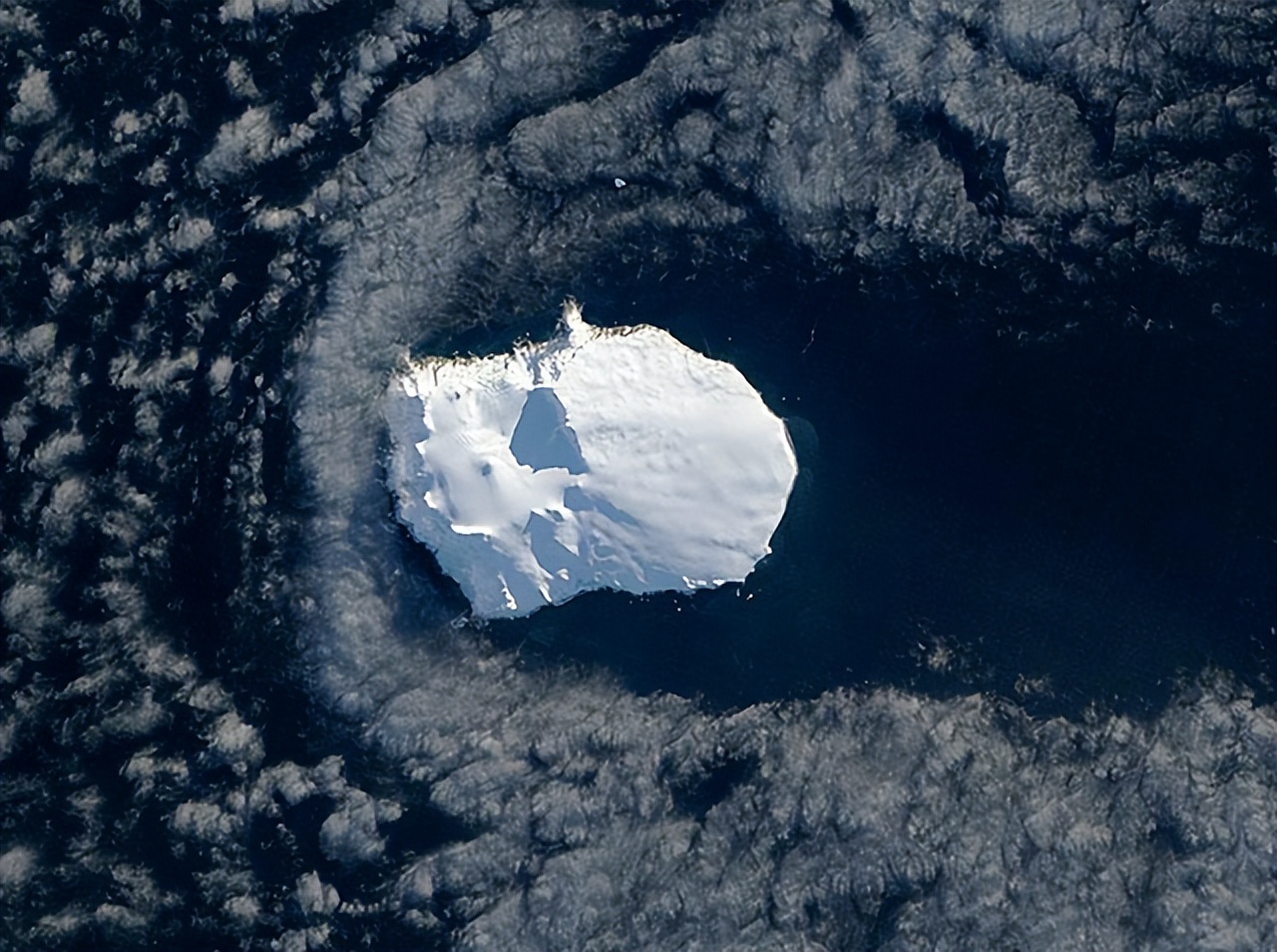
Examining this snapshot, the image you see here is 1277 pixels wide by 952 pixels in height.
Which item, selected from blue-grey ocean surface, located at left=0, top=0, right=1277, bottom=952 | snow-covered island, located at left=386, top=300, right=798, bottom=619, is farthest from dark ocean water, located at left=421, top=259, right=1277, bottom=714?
snow-covered island, located at left=386, top=300, right=798, bottom=619

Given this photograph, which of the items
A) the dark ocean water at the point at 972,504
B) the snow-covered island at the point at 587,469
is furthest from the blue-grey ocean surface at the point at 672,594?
the snow-covered island at the point at 587,469

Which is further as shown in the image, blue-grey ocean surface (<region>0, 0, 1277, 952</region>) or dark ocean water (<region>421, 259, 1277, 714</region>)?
dark ocean water (<region>421, 259, 1277, 714</region>)

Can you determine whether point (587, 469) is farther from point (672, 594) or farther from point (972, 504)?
point (972, 504)

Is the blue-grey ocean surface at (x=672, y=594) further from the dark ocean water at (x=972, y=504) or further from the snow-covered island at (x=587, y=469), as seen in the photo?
the snow-covered island at (x=587, y=469)

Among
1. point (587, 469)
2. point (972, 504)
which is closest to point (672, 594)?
point (587, 469)

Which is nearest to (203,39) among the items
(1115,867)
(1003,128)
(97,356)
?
(97,356)

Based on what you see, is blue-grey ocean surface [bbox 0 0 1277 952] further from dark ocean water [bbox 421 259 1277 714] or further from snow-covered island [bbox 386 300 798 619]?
snow-covered island [bbox 386 300 798 619]
